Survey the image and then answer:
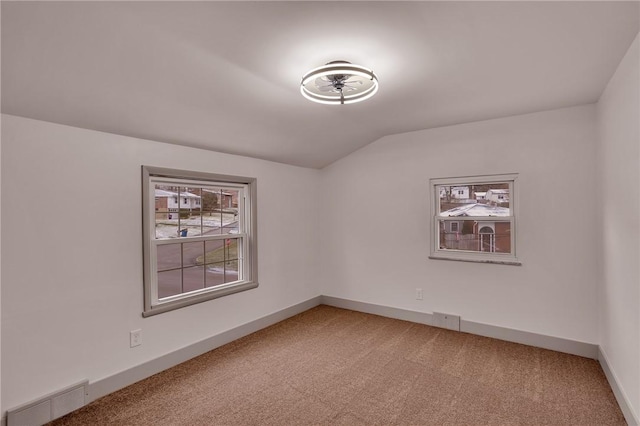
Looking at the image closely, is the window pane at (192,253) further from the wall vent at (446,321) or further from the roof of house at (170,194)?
the wall vent at (446,321)

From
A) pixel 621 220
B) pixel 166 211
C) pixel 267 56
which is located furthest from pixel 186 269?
pixel 621 220

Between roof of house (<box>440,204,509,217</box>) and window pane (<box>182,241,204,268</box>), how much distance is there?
2835 mm

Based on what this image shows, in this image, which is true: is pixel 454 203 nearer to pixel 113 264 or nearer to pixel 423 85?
pixel 423 85

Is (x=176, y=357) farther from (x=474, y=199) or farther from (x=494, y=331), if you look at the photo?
(x=474, y=199)

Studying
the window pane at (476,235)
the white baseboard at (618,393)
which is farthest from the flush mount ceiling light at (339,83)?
the white baseboard at (618,393)

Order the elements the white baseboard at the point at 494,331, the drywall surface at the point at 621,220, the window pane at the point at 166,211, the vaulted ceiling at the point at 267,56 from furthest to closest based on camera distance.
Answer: the white baseboard at the point at 494,331 → the window pane at the point at 166,211 → the drywall surface at the point at 621,220 → the vaulted ceiling at the point at 267,56

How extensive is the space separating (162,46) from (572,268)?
3.93 meters

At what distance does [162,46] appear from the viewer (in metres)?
1.85

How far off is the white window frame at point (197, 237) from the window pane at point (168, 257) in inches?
3.4

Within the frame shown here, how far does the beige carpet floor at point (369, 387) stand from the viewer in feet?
7.46

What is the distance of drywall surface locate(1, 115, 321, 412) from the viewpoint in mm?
2135

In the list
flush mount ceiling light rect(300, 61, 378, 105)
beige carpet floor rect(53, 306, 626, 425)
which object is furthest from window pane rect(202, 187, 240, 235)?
flush mount ceiling light rect(300, 61, 378, 105)

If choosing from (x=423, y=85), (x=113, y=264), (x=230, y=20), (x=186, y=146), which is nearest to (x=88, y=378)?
(x=113, y=264)

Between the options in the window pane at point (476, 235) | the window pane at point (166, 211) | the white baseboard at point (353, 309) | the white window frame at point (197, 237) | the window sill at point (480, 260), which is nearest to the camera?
the white baseboard at point (353, 309)
